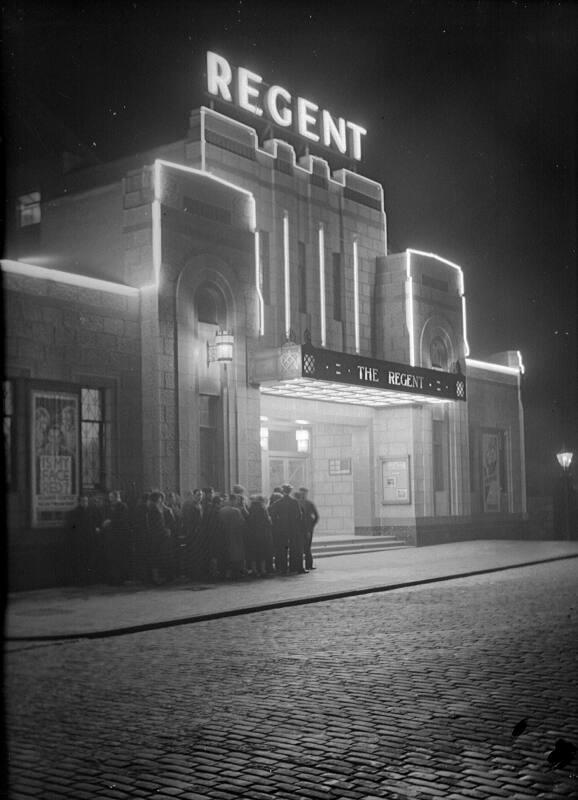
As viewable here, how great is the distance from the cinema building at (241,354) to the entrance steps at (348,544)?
0.66m

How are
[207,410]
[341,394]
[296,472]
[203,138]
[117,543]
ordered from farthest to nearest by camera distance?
[296,472], [341,394], [203,138], [207,410], [117,543]

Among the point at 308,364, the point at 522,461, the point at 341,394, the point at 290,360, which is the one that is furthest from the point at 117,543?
the point at 522,461

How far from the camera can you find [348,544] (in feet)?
89.0

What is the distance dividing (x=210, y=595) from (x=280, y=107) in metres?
17.5

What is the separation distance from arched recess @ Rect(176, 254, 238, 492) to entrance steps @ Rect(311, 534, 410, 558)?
164 inches

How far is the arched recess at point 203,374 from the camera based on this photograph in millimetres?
21797

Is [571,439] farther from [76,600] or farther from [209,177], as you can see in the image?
[76,600]

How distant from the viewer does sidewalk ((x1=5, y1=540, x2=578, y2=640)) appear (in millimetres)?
13031

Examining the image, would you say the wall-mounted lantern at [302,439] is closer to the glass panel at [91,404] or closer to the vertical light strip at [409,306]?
the vertical light strip at [409,306]

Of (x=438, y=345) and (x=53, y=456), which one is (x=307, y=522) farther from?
(x=438, y=345)

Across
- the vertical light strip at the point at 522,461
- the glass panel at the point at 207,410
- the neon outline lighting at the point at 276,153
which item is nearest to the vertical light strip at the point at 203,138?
the neon outline lighting at the point at 276,153

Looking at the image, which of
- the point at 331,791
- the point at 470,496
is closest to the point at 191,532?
the point at 331,791

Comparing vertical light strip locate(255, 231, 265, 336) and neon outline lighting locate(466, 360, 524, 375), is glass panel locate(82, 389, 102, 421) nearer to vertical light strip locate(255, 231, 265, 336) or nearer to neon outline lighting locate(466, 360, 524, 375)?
vertical light strip locate(255, 231, 265, 336)

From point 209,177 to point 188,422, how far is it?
6126 millimetres
